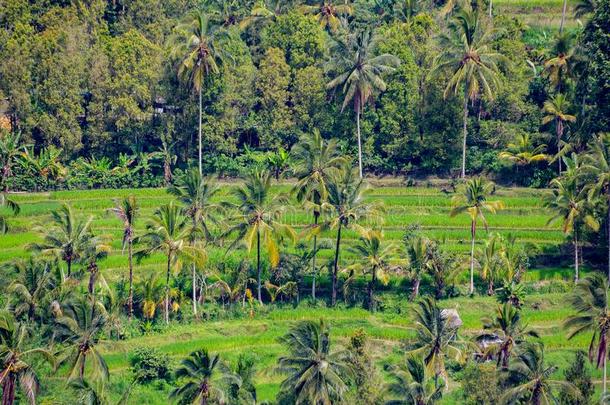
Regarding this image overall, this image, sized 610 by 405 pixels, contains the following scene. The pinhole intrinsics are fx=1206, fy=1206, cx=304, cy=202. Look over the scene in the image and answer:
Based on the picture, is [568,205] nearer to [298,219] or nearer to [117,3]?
[298,219]

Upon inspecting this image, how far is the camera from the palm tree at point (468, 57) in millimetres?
75938

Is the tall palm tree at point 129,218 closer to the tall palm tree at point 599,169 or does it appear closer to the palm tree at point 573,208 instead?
the palm tree at point 573,208

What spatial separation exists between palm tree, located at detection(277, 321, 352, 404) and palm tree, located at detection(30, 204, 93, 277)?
54.3 ft

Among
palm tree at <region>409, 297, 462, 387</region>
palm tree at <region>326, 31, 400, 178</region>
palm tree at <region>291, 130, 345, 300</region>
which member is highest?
palm tree at <region>326, 31, 400, 178</region>

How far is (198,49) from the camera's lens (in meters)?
75.4

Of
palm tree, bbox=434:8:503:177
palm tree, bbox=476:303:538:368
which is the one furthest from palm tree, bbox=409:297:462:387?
palm tree, bbox=434:8:503:177

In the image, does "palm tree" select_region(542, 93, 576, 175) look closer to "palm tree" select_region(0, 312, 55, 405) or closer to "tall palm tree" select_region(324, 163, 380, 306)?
"tall palm tree" select_region(324, 163, 380, 306)

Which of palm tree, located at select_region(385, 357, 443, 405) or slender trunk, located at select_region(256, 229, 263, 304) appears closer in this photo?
palm tree, located at select_region(385, 357, 443, 405)

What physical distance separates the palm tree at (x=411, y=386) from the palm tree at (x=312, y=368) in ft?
7.86

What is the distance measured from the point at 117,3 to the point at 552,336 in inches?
1887

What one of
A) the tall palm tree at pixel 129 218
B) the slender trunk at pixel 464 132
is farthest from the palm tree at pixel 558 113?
the tall palm tree at pixel 129 218

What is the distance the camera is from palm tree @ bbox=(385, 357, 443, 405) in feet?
174

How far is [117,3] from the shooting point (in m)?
96.6

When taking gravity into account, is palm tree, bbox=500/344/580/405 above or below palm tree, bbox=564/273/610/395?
below
